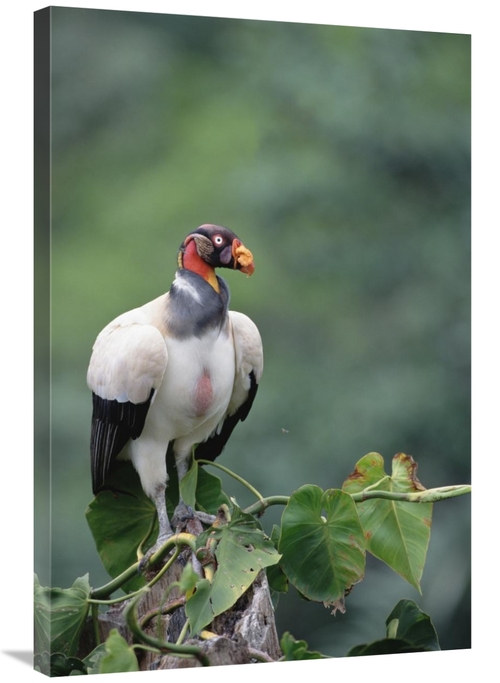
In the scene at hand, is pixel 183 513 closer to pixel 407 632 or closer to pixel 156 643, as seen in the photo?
pixel 156 643

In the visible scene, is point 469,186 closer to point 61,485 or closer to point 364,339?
point 364,339

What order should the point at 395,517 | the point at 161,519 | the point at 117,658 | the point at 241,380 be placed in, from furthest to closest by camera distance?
the point at 395,517 → the point at 241,380 → the point at 161,519 → the point at 117,658

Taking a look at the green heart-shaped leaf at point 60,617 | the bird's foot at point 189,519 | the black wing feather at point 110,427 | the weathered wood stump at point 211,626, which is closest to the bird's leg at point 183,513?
the bird's foot at point 189,519

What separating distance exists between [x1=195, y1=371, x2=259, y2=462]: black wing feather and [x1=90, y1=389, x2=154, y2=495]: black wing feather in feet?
1.00

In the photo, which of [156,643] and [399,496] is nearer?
[156,643]

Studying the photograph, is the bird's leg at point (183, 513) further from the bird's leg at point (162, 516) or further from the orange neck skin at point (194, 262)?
the orange neck skin at point (194, 262)

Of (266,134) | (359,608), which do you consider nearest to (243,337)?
(266,134)

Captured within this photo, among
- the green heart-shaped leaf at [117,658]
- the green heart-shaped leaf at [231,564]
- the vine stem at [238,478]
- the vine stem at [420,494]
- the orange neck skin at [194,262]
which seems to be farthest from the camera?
the vine stem at [420,494]

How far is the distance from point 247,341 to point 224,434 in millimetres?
317

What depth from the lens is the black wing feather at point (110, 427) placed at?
12.6 ft

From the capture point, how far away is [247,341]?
13.4 feet

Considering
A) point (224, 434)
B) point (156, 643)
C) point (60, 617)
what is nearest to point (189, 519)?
point (224, 434)

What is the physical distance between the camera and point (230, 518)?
404 cm

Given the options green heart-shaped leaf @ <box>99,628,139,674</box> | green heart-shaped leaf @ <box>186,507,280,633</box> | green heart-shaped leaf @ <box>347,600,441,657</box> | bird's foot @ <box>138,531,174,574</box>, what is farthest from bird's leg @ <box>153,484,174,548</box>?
green heart-shaped leaf @ <box>347,600,441,657</box>
